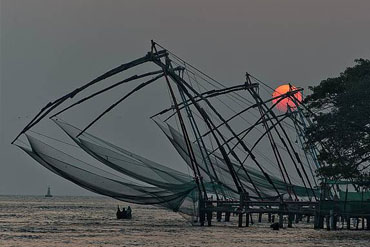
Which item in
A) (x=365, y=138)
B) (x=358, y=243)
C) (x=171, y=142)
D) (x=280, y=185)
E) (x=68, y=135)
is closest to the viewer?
(x=358, y=243)

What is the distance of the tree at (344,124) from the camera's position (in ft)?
155

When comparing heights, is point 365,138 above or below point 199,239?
above

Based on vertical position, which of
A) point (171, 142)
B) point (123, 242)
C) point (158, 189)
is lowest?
point (123, 242)

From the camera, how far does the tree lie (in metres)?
47.3

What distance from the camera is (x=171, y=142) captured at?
59750 millimetres

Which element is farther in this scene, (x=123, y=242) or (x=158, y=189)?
(x=158, y=189)

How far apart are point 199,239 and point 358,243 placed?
8539 millimetres

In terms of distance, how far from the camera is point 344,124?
47.7 m

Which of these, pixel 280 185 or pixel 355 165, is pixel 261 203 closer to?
pixel 355 165

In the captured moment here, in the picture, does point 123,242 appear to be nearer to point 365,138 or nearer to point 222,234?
point 222,234

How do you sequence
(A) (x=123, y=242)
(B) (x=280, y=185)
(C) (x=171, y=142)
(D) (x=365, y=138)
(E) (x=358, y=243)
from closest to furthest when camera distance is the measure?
(E) (x=358, y=243), (A) (x=123, y=242), (D) (x=365, y=138), (C) (x=171, y=142), (B) (x=280, y=185)

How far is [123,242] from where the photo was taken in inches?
1742

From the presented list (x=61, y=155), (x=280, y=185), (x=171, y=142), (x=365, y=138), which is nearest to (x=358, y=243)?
(x=365, y=138)

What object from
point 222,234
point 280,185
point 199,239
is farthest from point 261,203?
Answer: point 280,185
